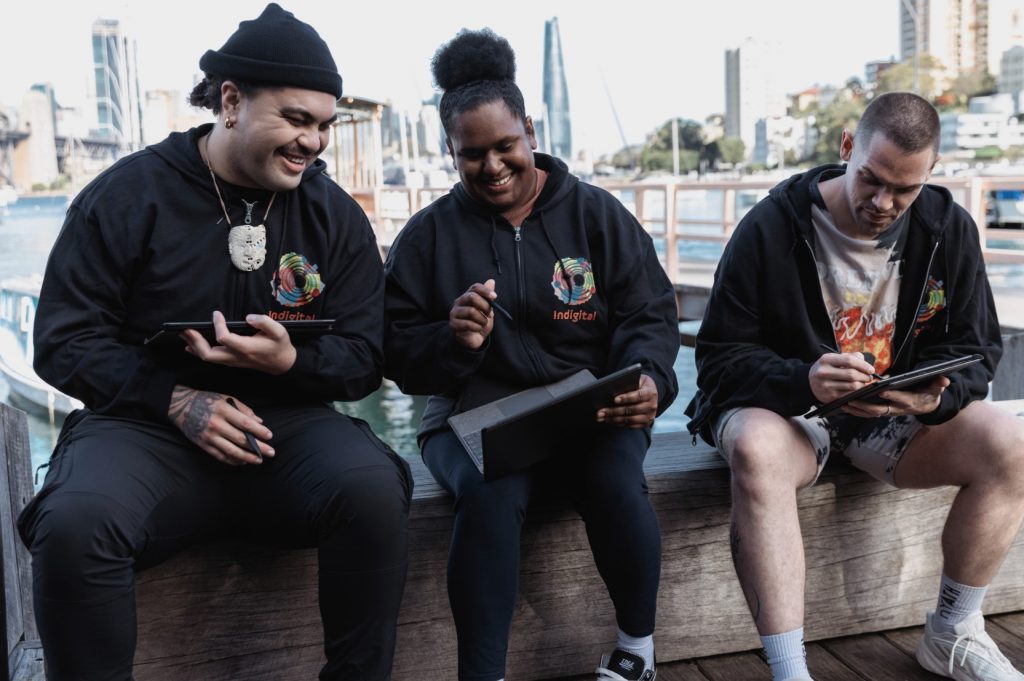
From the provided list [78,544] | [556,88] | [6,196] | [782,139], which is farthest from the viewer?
[556,88]

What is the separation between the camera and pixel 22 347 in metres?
14.5

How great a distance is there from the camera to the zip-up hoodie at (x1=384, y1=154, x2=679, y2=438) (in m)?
2.14

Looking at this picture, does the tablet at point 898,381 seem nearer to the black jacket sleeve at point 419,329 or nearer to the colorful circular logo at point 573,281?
the colorful circular logo at point 573,281

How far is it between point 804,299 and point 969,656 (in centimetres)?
82

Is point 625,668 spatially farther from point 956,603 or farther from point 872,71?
point 872,71

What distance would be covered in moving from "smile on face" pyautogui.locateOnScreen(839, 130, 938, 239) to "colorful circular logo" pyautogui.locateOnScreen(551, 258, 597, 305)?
60 cm

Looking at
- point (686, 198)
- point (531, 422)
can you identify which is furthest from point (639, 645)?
point (686, 198)

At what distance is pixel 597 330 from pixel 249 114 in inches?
33.3

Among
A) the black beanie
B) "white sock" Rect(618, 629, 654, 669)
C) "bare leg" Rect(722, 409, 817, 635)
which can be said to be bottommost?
"white sock" Rect(618, 629, 654, 669)

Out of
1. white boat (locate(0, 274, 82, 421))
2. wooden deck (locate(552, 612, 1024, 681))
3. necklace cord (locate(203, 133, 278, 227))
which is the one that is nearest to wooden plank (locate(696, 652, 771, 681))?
wooden deck (locate(552, 612, 1024, 681))

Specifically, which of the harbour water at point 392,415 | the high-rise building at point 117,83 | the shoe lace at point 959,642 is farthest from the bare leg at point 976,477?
the high-rise building at point 117,83

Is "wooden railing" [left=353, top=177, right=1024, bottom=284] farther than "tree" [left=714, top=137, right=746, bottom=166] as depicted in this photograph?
No

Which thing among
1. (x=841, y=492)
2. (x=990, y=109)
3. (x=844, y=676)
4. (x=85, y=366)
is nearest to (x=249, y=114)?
(x=85, y=366)

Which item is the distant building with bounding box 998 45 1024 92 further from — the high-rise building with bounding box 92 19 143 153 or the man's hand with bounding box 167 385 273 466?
the man's hand with bounding box 167 385 273 466
